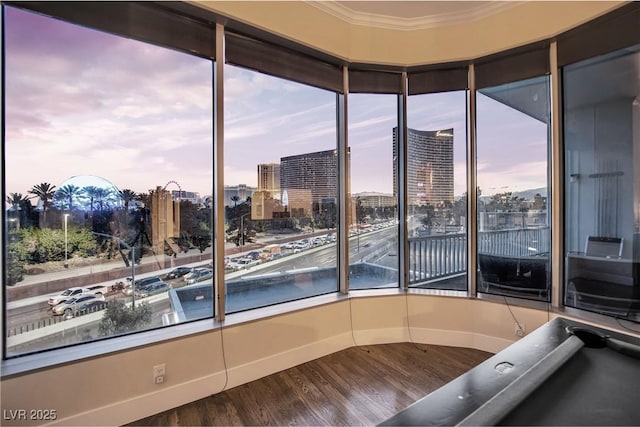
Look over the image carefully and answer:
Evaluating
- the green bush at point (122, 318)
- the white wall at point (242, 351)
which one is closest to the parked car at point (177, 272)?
the green bush at point (122, 318)

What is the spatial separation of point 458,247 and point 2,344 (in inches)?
147

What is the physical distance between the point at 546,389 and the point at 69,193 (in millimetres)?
2772

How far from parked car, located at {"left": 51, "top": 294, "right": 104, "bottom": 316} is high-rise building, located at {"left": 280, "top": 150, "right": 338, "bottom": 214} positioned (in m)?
1.69

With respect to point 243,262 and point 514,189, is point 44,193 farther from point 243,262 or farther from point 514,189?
point 514,189

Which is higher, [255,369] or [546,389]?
[546,389]

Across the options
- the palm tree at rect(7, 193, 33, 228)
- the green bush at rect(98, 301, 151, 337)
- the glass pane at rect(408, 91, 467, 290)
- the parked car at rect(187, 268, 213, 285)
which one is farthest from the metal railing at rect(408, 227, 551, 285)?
the palm tree at rect(7, 193, 33, 228)

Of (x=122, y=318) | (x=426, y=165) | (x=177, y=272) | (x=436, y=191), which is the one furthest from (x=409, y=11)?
(x=122, y=318)

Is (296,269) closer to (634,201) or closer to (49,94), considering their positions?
(49,94)

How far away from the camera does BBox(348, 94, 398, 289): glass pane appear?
322 centimetres

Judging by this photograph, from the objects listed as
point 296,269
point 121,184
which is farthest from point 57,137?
point 296,269

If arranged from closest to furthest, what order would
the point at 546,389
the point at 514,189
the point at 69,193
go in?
the point at 546,389 → the point at 69,193 → the point at 514,189

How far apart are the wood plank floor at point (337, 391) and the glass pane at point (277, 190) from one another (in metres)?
0.65

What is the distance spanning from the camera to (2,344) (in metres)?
1.80

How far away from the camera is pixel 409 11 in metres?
2.91
